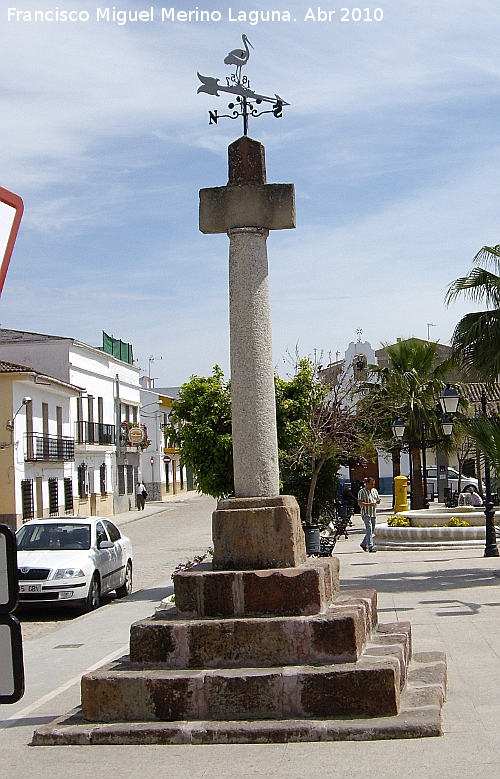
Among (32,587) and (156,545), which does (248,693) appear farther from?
(156,545)

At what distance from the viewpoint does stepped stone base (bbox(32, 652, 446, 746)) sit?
667 cm

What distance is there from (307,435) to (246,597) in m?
11.4

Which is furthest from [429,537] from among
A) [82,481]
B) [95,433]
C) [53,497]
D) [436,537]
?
[95,433]

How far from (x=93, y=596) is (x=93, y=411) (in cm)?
3495

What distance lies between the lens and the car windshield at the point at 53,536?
51.4ft

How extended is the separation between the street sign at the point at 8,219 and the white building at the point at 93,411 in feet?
139

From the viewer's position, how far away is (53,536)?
16.0 meters

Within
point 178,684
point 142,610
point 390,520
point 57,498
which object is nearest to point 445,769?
point 178,684

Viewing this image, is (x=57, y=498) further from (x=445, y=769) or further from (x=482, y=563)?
(x=445, y=769)

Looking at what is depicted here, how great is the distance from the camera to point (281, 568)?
7785mm

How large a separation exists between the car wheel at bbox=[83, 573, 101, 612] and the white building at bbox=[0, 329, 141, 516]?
29620 millimetres

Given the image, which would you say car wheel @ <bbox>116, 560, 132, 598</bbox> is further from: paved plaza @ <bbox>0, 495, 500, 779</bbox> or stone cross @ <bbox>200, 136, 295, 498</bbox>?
stone cross @ <bbox>200, 136, 295, 498</bbox>

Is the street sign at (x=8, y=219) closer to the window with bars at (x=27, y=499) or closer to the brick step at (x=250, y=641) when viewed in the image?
the brick step at (x=250, y=641)

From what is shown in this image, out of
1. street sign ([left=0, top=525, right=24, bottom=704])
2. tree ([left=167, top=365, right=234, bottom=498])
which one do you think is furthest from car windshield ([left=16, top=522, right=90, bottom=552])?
street sign ([left=0, top=525, right=24, bottom=704])
